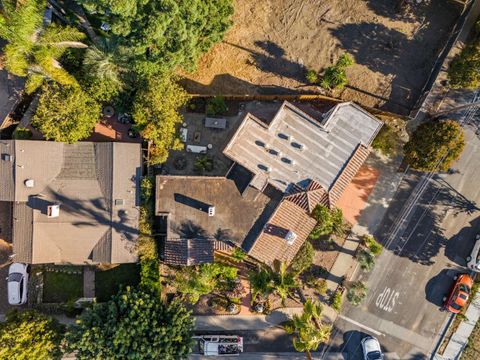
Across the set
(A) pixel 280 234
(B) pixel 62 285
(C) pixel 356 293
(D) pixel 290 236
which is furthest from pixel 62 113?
(C) pixel 356 293

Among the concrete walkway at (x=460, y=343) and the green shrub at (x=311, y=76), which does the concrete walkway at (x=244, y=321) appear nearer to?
the concrete walkway at (x=460, y=343)

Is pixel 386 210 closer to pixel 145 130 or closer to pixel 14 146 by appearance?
pixel 145 130

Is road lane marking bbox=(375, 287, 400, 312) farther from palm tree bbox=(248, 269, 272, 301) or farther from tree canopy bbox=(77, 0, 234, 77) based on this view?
tree canopy bbox=(77, 0, 234, 77)

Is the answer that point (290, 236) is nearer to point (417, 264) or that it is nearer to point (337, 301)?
point (337, 301)

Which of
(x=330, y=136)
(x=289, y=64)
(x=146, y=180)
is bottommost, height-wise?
(x=146, y=180)

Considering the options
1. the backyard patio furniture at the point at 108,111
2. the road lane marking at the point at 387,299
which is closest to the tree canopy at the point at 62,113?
the backyard patio furniture at the point at 108,111

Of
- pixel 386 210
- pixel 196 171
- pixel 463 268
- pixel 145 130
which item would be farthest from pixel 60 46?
pixel 463 268
